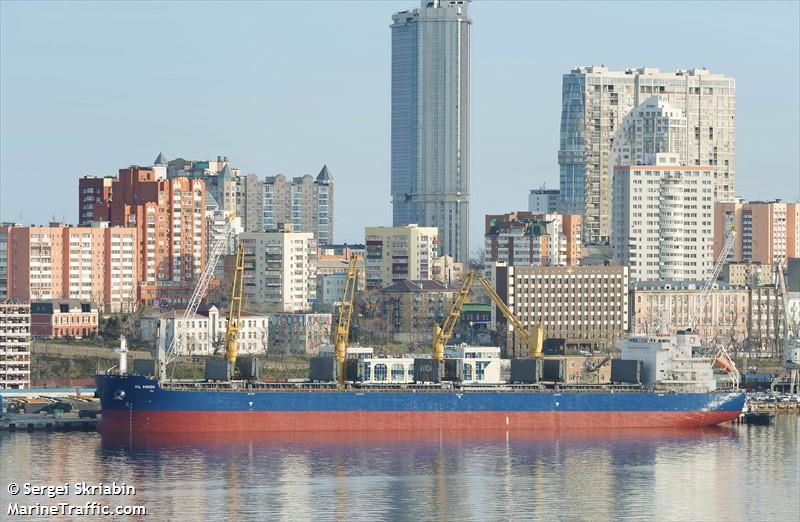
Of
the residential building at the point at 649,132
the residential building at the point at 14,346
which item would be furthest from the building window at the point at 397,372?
the residential building at the point at 649,132

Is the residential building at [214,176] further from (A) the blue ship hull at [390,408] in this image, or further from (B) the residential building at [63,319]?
(A) the blue ship hull at [390,408]

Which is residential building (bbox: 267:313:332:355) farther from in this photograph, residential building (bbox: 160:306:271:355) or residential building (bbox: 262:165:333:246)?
residential building (bbox: 262:165:333:246)

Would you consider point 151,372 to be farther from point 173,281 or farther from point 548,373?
point 173,281

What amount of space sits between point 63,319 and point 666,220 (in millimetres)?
53282

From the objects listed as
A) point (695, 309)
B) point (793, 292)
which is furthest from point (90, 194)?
point (793, 292)

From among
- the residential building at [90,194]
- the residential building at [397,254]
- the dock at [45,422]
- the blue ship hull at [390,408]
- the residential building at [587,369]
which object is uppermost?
the residential building at [90,194]

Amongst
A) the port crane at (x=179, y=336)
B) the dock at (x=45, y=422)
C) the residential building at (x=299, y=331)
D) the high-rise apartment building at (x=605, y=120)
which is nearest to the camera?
the dock at (x=45, y=422)

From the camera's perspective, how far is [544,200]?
620 ft

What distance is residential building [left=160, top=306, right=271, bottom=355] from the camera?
371 feet

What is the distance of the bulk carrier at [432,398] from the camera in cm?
8262

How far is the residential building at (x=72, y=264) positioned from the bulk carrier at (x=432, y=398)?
3878 cm

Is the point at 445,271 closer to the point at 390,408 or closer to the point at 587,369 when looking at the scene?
the point at 587,369

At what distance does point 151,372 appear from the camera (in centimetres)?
8850

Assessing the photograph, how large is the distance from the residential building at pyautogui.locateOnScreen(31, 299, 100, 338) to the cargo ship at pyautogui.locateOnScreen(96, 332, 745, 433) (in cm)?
3002
